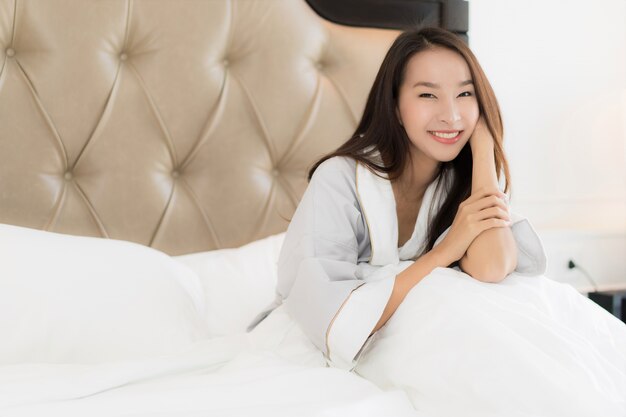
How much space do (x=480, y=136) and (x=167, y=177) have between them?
31.1 inches

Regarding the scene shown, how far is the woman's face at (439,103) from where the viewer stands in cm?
141

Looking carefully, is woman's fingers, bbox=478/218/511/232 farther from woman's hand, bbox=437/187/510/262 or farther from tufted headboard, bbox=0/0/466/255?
tufted headboard, bbox=0/0/466/255

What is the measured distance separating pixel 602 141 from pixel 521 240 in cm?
139

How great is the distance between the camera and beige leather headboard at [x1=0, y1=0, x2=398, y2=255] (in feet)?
5.24

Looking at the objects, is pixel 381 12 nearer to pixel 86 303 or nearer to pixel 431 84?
pixel 431 84

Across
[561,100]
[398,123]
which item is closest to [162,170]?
[398,123]

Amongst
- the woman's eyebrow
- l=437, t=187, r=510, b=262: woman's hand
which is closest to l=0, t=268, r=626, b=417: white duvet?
l=437, t=187, r=510, b=262: woman's hand

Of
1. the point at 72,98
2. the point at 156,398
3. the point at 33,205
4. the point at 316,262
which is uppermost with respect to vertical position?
the point at 72,98

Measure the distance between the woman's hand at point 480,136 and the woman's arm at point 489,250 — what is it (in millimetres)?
35

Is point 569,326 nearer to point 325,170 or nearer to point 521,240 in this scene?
point 521,240

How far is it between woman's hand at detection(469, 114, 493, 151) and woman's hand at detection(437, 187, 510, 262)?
0.12 metres

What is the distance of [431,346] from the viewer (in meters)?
1.01

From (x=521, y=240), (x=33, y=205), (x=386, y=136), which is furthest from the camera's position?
(x=33, y=205)

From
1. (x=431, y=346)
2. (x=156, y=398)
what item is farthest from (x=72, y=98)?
(x=431, y=346)
